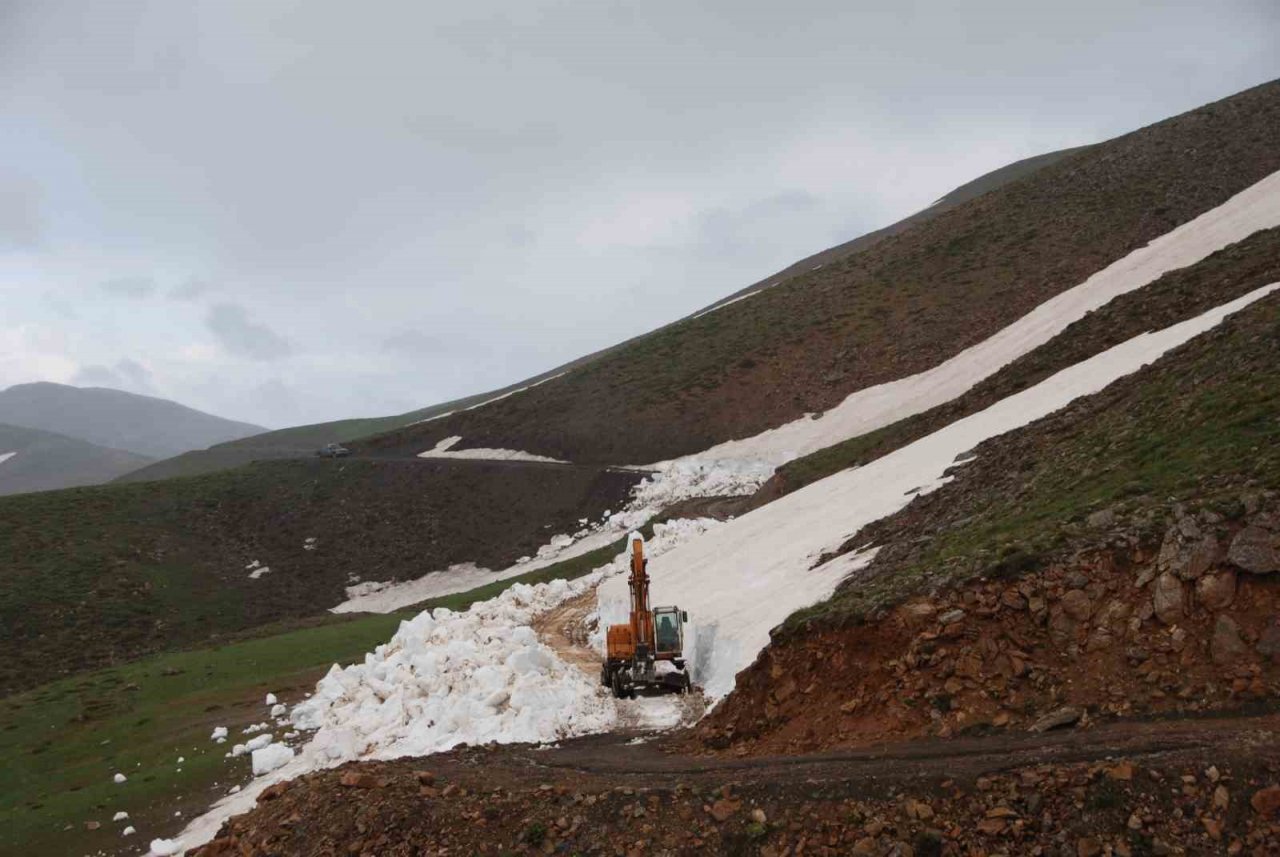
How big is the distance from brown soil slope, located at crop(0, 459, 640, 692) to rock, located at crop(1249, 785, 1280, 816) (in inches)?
1551

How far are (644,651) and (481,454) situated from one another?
44355 mm

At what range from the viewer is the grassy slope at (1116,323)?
2623cm

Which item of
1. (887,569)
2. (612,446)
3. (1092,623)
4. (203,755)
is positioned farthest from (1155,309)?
(612,446)

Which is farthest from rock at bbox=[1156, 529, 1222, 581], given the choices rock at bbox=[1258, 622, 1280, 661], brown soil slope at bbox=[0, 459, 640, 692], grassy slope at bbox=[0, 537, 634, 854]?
brown soil slope at bbox=[0, 459, 640, 692]

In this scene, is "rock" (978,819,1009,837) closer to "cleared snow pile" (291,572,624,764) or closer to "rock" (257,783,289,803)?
"cleared snow pile" (291,572,624,764)

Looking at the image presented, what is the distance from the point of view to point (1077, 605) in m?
10.7

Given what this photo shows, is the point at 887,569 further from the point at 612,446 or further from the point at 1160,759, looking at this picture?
the point at 612,446

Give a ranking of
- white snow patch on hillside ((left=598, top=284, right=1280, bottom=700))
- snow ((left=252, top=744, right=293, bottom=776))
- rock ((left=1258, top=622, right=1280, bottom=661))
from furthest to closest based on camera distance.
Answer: white snow patch on hillside ((left=598, top=284, right=1280, bottom=700)) < snow ((left=252, top=744, right=293, bottom=776)) < rock ((left=1258, top=622, right=1280, bottom=661))

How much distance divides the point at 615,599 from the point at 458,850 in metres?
17.4

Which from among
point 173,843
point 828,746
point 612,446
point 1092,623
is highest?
point 612,446

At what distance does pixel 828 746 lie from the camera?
11.4 metres

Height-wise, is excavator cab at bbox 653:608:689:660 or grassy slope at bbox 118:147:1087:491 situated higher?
grassy slope at bbox 118:147:1087:491

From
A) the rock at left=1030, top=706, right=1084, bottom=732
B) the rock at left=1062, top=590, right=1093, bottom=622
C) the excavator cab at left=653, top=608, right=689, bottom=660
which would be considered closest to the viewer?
the rock at left=1030, top=706, right=1084, bottom=732

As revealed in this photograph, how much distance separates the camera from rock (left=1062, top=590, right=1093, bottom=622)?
34.8 ft
